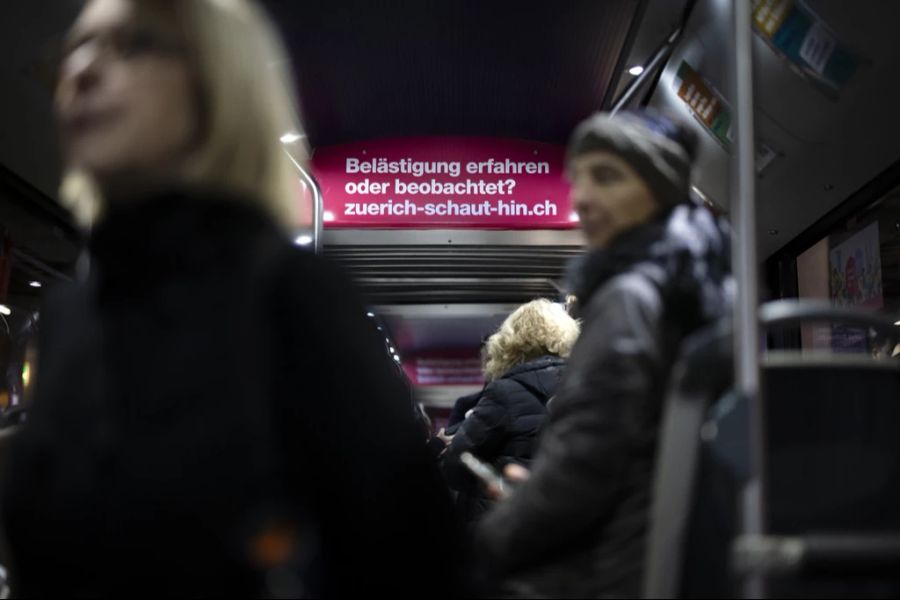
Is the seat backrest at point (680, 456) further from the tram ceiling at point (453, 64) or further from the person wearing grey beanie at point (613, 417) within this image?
the tram ceiling at point (453, 64)

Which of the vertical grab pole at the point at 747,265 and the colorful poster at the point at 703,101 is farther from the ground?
the colorful poster at the point at 703,101

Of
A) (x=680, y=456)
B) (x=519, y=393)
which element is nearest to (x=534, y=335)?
(x=519, y=393)

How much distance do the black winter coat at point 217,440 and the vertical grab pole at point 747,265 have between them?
483 mm

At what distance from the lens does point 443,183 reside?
775cm

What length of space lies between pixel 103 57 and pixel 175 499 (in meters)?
0.47

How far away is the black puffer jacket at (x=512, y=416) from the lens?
3.60 meters

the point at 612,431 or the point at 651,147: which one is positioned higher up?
the point at 651,147

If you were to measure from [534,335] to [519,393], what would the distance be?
0.24 m

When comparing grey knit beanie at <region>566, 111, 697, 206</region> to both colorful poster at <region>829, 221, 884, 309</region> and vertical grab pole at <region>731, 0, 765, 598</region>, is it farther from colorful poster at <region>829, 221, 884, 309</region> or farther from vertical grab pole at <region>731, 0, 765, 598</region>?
colorful poster at <region>829, 221, 884, 309</region>

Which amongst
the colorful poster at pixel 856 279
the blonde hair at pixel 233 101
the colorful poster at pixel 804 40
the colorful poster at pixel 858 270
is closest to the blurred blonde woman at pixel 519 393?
the colorful poster at pixel 804 40

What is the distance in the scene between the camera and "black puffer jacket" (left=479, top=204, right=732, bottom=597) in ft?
4.74

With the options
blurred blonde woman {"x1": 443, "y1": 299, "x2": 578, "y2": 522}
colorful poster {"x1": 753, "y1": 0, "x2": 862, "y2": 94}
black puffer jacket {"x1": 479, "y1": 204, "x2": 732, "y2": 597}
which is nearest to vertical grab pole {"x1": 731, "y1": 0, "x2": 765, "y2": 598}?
black puffer jacket {"x1": 479, "y1": 204, "x2": 732, "y2": 597}

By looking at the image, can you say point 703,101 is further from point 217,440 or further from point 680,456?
point 217,440

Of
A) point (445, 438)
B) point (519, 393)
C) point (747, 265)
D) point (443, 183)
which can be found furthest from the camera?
point (443, 183)
